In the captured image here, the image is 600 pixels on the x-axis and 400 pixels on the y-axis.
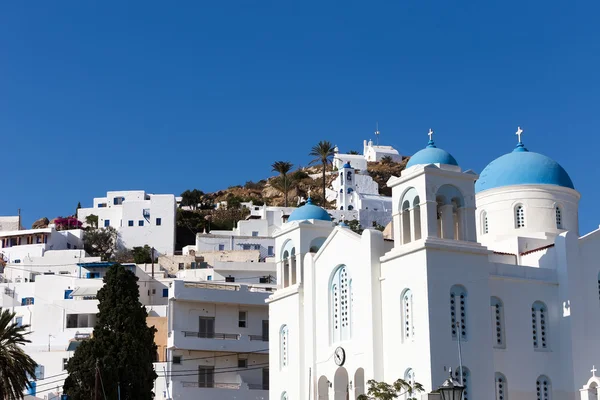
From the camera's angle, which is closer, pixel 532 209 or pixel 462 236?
pixel 462 236

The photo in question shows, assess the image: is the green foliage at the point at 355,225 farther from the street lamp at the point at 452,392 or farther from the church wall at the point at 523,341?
the street lamp at the point at 452,392

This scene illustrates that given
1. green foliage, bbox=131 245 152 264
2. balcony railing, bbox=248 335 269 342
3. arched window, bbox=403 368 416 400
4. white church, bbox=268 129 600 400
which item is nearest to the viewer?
arched window, bbox=403 368 416 400

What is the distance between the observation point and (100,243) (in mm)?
92562

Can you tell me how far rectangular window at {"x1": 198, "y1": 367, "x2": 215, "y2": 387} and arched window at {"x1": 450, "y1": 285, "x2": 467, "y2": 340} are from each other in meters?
21.6

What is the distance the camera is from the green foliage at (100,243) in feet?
302

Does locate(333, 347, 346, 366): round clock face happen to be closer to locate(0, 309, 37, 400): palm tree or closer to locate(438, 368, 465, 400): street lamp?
locate(0, 309, 37, 400): palm tree

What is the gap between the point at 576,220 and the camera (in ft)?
143

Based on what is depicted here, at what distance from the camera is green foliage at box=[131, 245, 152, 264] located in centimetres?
8925

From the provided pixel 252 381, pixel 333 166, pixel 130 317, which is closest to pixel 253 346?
pixel 252 381

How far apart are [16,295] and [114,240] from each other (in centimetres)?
2151

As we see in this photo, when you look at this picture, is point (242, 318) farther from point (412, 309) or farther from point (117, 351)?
point (412, 309)

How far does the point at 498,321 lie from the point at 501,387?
2459 millimetres

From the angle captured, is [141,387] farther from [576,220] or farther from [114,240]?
[114,240]

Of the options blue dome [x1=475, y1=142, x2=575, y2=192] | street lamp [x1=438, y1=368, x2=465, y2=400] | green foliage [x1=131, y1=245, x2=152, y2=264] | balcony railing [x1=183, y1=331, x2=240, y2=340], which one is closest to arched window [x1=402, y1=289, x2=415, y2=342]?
blue dome [x1=475, y1=142, x2=575, y2=192]
